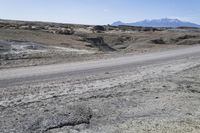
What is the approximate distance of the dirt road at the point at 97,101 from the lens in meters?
8.59

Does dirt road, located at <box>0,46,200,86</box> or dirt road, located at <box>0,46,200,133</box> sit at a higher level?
dirt road, located at <box>0,46,200,133</box>

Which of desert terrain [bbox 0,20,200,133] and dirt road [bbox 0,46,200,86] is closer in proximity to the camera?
desert terrain [bbox 0,20,200,133]

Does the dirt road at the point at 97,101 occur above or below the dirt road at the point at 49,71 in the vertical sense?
above

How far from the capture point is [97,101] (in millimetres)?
11086

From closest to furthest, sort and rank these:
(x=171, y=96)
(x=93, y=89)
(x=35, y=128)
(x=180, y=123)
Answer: (x=35, y=128) < (x=180, y=123) < (x=171, y=96) < (x=93, y=89)

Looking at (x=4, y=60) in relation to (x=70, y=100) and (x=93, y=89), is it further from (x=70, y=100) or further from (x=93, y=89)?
(x=70, y=100)

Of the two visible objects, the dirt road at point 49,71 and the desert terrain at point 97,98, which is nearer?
the desert terrain at point 97,98

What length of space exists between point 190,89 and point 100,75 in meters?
4.41

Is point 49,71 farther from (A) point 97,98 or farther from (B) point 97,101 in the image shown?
(B) point 97,101

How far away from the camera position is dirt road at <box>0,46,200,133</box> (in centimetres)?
859

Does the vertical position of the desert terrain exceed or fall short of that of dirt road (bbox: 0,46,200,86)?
it exceeds it

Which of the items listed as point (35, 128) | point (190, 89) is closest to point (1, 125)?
point (35, 128)

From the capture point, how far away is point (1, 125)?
8.28 m

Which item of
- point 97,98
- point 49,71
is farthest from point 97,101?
point 49,71
